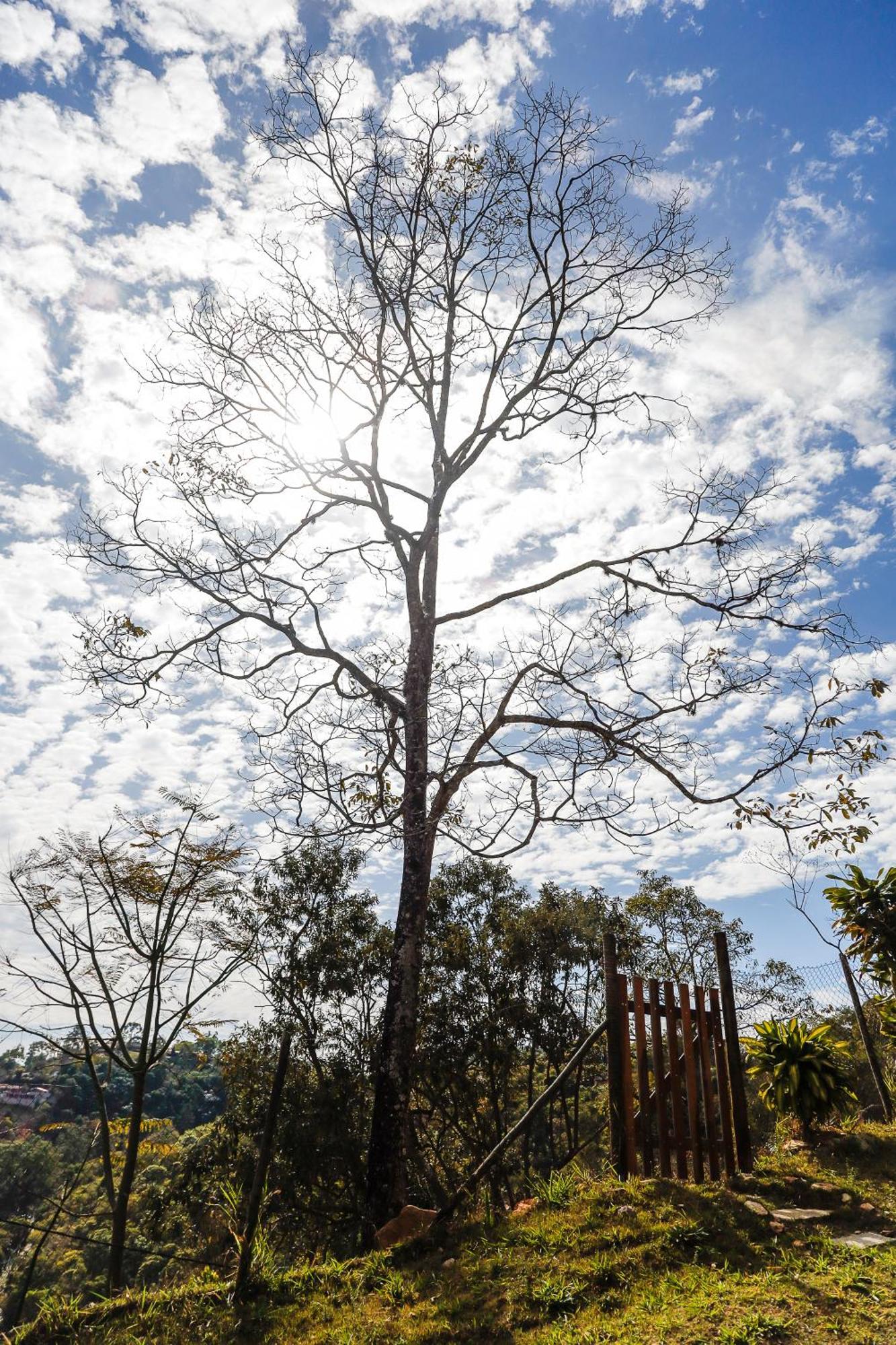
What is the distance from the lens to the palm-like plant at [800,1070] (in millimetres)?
7273

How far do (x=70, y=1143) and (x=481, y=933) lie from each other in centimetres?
4576

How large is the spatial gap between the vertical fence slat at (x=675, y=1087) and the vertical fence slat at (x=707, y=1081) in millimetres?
177

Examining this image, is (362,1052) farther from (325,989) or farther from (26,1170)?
(26,1170)

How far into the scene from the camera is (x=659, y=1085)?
5316mm

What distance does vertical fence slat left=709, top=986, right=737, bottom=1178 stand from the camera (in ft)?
18.5

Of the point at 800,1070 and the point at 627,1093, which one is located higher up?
the point at 800,1070

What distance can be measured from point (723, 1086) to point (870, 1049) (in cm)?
571

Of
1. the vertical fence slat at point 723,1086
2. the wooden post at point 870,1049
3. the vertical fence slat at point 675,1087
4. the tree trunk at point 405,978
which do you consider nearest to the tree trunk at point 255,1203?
the tree trunk at point 405,978

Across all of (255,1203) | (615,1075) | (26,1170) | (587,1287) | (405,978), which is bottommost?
(26,1170)

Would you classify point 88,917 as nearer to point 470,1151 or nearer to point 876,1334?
point 470,1151

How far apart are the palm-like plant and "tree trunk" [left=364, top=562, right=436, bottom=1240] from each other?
3.93 metres

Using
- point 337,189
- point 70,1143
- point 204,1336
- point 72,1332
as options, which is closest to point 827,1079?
point 204,1336

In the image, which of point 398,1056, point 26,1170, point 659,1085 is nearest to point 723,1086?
point 659,1085

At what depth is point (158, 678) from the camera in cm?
867
